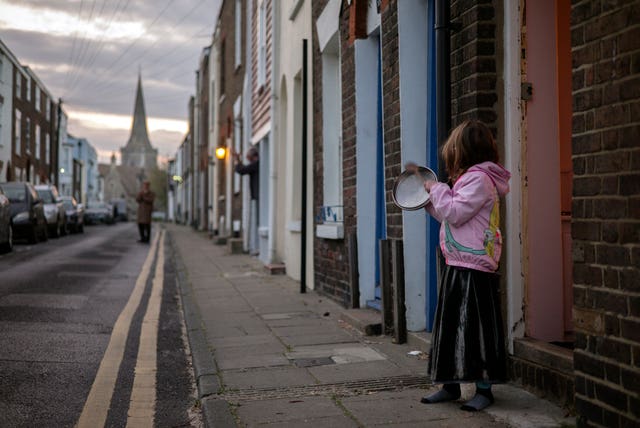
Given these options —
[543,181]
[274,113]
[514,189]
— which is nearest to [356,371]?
[514,189]

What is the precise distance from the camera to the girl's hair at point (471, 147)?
3811mm

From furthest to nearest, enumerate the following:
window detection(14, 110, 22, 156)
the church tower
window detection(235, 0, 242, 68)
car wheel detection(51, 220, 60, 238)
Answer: the church tower → window detection(14, 110, 22, 156) → car wheel detection(51, 220, 60, 238) → window detection(235, 0, 242, 68)

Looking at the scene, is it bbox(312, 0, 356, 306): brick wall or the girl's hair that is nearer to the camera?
the girl's hair

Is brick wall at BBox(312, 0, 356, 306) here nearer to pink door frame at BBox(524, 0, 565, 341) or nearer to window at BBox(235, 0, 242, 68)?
pink door frame at BBox(524, 0, 565, 341)

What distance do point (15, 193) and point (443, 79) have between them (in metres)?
19.1

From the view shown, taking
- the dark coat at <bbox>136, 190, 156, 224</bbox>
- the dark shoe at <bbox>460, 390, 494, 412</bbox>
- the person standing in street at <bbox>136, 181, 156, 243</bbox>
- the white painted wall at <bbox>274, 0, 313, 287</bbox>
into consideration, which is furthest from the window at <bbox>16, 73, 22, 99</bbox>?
the dark shoe at <bbox>460, 390, 494, 412</bbox>

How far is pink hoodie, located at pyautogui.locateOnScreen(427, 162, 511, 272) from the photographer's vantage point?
3729mm

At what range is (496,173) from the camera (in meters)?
3.84

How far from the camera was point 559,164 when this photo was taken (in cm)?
453

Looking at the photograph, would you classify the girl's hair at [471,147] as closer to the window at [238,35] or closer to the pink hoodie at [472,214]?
the pink hoodie at [472,214]

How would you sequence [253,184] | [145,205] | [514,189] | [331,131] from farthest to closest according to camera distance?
1. [145,205]
2. [253,184]
3. [331,131]
4. [514,189]

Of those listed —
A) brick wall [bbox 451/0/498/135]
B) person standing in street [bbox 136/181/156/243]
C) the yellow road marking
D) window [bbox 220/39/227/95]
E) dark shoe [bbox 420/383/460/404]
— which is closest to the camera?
dark shoe [bbox 420/383/460/404]

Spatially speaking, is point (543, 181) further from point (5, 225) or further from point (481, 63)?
point (5, 225)

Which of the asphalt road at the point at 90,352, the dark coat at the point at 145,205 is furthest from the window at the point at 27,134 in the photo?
the asphalt road at the point at 90,352
